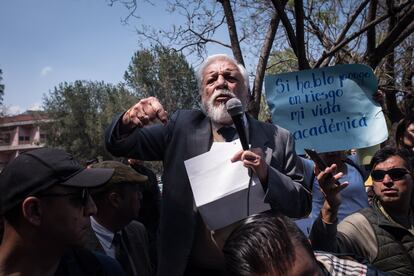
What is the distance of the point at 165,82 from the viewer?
24359 millimetres

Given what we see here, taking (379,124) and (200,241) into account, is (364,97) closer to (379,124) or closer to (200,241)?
(379,124)

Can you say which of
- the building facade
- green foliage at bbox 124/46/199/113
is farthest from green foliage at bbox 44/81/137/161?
the building facade

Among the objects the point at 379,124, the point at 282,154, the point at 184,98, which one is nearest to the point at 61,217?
the point at 282,154

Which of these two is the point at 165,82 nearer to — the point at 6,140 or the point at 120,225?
the point at 120,225

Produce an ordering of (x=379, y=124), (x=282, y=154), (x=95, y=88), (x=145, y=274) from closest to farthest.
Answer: (x=282, y=154)
(x=145, y=274)
(x=379, y=124)
(x=95, y=88)

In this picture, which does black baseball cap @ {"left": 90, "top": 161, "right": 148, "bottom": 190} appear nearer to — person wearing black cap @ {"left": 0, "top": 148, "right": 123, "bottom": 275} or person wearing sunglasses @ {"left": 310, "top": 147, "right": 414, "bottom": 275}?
person wearing black cap @ {"left": 0, "top": 148, "right": 123, "bottom": 275}

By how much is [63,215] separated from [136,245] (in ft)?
3.82

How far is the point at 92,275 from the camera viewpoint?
1.74 meters

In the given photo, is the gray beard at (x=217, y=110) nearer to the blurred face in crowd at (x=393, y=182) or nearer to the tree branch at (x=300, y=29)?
the blurred face in crowd at (x=393, y=182)

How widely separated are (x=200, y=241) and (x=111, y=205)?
1005 mm

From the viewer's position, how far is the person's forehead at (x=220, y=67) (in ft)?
6.97

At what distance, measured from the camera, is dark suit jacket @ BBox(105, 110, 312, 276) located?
6.07ft

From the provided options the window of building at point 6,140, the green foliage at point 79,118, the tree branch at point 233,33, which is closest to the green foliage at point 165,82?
the green foliage at point 79,118

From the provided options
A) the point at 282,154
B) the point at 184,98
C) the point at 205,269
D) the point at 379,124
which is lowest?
the point at 205,269
